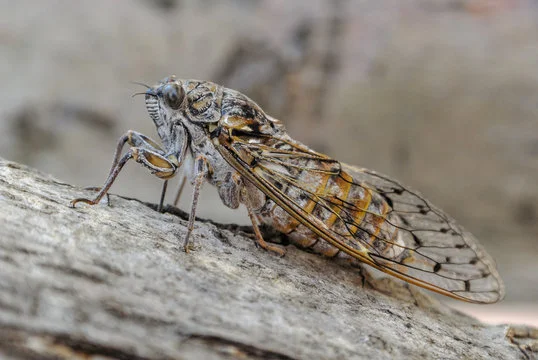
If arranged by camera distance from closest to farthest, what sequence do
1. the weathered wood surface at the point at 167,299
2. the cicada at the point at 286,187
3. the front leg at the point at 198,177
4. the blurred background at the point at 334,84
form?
1. the weathered wood surface at the point at 167,299
2. the front leg at the point at 198,177
3. the cicada at the point at 286,187
4. the blurred background at the point at 334,84

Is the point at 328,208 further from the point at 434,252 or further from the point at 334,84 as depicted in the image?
the point at 334,84

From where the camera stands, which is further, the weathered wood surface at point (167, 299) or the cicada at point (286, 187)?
the cicada at point (286, 187)

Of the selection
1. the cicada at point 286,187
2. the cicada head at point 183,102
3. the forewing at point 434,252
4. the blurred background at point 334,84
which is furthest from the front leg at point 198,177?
the blurred background at point 334,84

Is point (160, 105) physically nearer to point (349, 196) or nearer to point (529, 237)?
point (349, 196)

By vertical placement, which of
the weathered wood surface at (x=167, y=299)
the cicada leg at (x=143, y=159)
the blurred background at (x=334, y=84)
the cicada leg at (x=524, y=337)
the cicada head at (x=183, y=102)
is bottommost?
the weathered wood surface at (x=167, y=299)

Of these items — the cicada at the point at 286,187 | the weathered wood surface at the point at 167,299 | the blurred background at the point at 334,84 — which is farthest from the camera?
the blurred background at the point at 334,84

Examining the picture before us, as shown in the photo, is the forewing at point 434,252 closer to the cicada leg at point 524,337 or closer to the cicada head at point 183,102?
the cicada leg at point 524,337

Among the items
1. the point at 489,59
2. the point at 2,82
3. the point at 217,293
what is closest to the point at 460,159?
the point at 489,59

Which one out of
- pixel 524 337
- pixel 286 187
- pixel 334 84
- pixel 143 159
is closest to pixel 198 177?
pixel 143 159

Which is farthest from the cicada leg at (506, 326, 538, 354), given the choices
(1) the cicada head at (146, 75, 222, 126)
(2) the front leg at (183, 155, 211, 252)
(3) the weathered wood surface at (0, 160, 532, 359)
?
(1) the cicada head at (146, 75, 222, 126)
